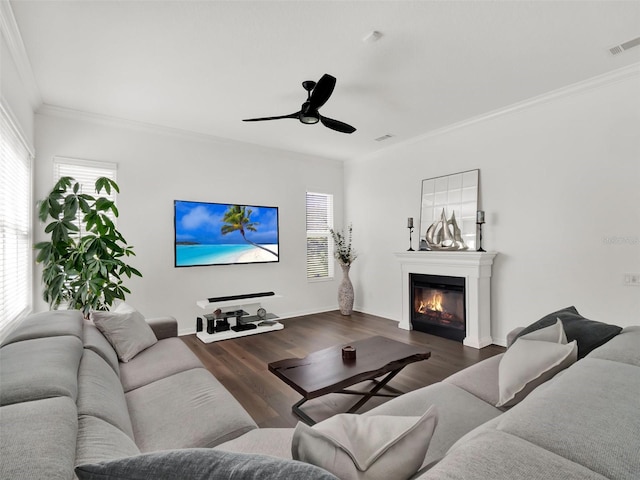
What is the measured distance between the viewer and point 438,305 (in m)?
4.46

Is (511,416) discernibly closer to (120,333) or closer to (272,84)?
(120,333)

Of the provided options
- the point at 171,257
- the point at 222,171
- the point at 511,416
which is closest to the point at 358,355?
the point at 511,416

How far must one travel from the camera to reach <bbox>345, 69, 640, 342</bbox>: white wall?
→ 10.0 feet

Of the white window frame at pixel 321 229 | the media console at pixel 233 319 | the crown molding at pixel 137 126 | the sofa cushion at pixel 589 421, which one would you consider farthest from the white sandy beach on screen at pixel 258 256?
the sofa cushion at pixel 589 421

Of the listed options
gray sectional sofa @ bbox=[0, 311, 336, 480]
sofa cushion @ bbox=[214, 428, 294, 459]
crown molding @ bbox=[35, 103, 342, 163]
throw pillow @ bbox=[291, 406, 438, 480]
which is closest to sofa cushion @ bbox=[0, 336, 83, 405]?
gray sectional sofa @ bbox=[0, 311, 336, 480]

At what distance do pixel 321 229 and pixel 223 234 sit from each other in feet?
6.15

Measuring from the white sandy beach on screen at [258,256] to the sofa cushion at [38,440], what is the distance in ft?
13.2

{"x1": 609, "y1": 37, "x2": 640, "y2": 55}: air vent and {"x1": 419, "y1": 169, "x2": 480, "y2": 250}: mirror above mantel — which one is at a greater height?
{"x1": 609, "y1": 37, "x2": 640, "y2": 55}: air vent

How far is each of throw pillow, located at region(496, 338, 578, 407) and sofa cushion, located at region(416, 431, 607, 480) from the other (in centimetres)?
91

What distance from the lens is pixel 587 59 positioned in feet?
9.26

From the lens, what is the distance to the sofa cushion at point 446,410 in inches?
53.5

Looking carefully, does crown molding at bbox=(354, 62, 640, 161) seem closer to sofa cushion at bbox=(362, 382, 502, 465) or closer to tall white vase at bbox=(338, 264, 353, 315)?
tall white vase at bbox=(338, 264, 353, 315)

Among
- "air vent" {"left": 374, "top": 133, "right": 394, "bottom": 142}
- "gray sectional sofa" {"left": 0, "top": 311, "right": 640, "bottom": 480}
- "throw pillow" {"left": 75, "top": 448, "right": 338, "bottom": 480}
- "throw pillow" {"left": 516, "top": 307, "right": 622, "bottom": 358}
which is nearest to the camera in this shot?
"throw pillow" {"left": 75, "top": 448, "right": 338, "bottom": 480}

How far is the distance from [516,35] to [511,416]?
2.75 meters
